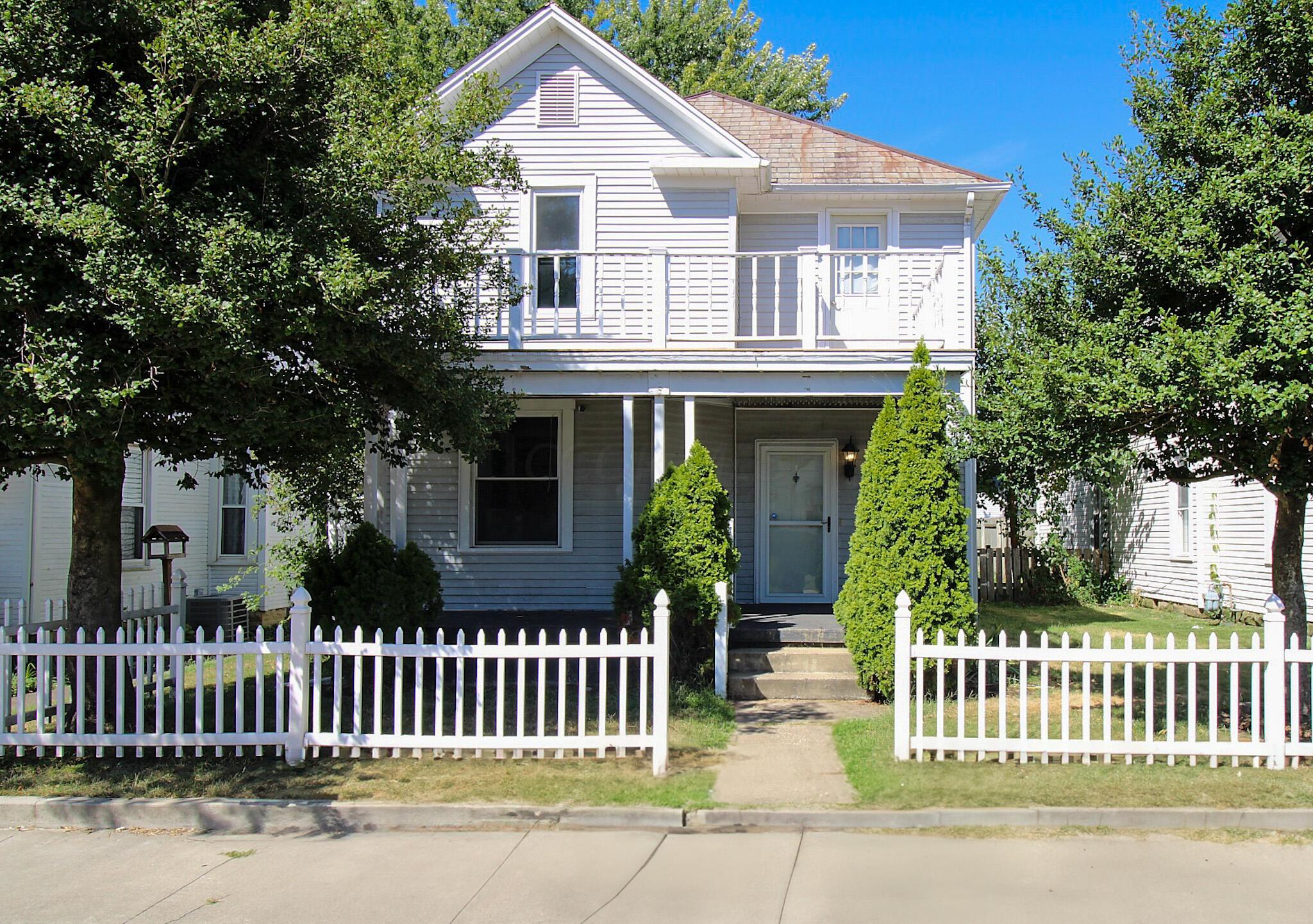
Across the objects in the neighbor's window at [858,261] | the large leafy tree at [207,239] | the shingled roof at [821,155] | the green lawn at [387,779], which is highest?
the shingled roof at [821,155]

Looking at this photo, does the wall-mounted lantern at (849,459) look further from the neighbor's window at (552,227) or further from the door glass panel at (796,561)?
the neighbor's window at (552,227)

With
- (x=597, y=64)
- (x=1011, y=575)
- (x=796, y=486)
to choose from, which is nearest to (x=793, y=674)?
(x=796, y=486)

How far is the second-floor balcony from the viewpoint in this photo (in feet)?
36.8

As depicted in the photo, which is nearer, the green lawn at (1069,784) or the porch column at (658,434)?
the green lawn at (1069,784)

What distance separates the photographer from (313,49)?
23.3 ft

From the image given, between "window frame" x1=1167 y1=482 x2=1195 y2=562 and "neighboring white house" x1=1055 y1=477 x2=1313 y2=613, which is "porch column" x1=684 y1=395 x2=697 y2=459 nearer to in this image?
"neighboring white house" x1=1055 y1=477 x2=1313 y2=613

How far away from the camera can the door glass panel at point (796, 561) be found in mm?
13242

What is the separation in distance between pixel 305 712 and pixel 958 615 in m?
5.53

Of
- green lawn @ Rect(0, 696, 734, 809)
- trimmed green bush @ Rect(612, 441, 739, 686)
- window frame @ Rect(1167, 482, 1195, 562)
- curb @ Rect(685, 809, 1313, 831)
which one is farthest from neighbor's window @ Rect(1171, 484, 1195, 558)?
green lawn @ Rect(0, 696, 734, 809)

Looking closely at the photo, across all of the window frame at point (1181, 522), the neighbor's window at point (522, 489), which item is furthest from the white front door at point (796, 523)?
the window frame at point (1181, 522)

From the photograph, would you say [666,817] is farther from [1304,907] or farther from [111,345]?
[111,345]

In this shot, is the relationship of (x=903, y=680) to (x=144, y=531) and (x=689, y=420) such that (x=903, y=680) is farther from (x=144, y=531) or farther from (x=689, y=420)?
(x=144, y=531)

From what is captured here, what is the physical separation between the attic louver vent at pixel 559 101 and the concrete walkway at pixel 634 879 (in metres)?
9.46

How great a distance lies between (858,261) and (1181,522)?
8.43m
